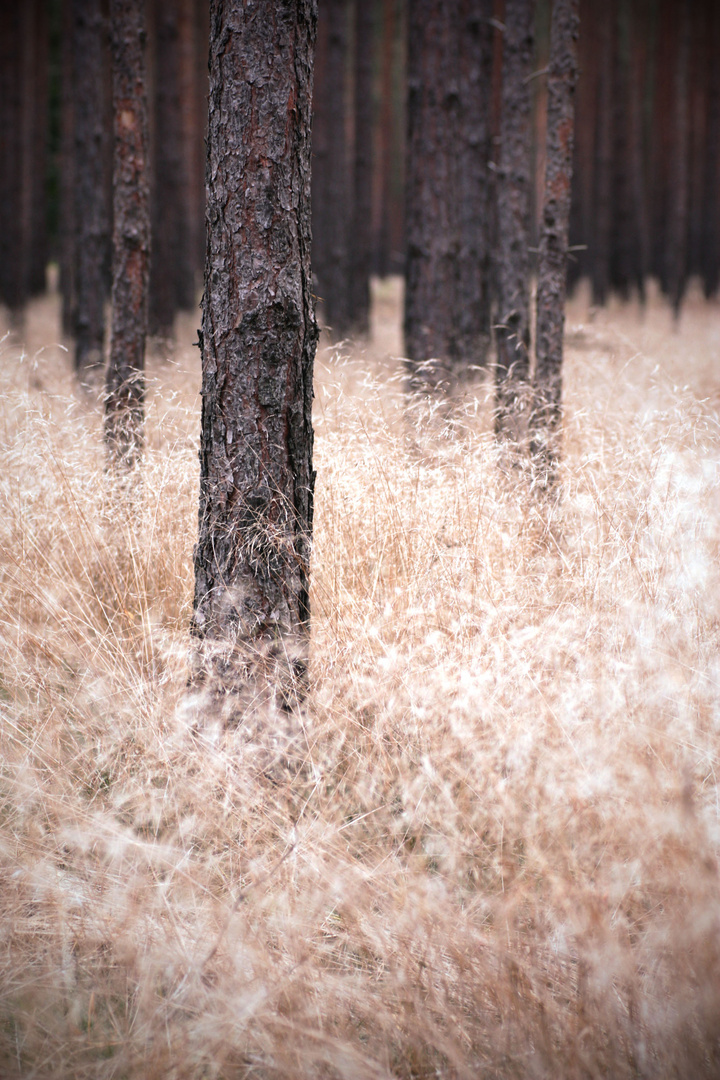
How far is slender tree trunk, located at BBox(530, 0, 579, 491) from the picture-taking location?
17.5 ft

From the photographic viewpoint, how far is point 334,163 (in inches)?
600

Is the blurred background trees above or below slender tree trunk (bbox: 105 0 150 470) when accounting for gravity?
above

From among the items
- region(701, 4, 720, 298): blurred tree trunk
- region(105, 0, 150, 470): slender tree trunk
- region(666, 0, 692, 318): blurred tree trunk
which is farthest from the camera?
region(701, 4, 720, 298): blurred tree trunk

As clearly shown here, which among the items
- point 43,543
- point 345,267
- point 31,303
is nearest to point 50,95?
point 31,303

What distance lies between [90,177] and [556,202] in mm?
5852

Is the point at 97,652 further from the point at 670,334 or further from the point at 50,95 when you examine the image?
the point at 50,95

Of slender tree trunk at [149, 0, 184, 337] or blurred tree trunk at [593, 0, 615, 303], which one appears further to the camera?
blurred tree trunk at [593, 0, 615, 303]

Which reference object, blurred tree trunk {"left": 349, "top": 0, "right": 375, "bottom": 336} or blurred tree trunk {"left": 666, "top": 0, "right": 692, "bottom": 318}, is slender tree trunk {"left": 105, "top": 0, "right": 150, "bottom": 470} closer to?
blurred tree trunk {"left": 349, "top": 0, "right": 375, "bottom": 336}

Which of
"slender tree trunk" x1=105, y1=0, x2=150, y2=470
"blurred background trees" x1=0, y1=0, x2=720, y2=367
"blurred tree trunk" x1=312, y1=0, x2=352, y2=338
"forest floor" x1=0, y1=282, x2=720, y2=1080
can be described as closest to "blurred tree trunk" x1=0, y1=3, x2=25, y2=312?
"blurred background trees" x1=0, y1=0, x2=720, y2=367

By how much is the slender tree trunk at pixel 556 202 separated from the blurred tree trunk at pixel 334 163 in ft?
28.7

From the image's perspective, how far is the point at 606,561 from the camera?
112 inches

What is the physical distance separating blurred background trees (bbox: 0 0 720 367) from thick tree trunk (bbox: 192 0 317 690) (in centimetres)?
368

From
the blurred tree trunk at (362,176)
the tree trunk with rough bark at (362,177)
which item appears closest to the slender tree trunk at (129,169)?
the tree trunk with rough bark at (362,177)

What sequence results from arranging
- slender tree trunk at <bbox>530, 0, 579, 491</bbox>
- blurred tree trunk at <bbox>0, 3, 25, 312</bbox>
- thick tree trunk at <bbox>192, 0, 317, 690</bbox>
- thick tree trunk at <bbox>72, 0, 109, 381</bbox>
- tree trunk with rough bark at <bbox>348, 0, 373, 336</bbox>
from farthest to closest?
blurred tree trunk at <bbox>0, 3, 25, 312</bbox> < tree trunk with rough bark at <bbox>348, 0, 373, 336</bbox> < thick tree trunk at <bbox>72, 0, 109, 381</bbox> < slender tree trunk at <bbox>530, 0, 579, 491</bbox> < thick tree trunk at <bbox>192, 0, 317, 690</bbox>
